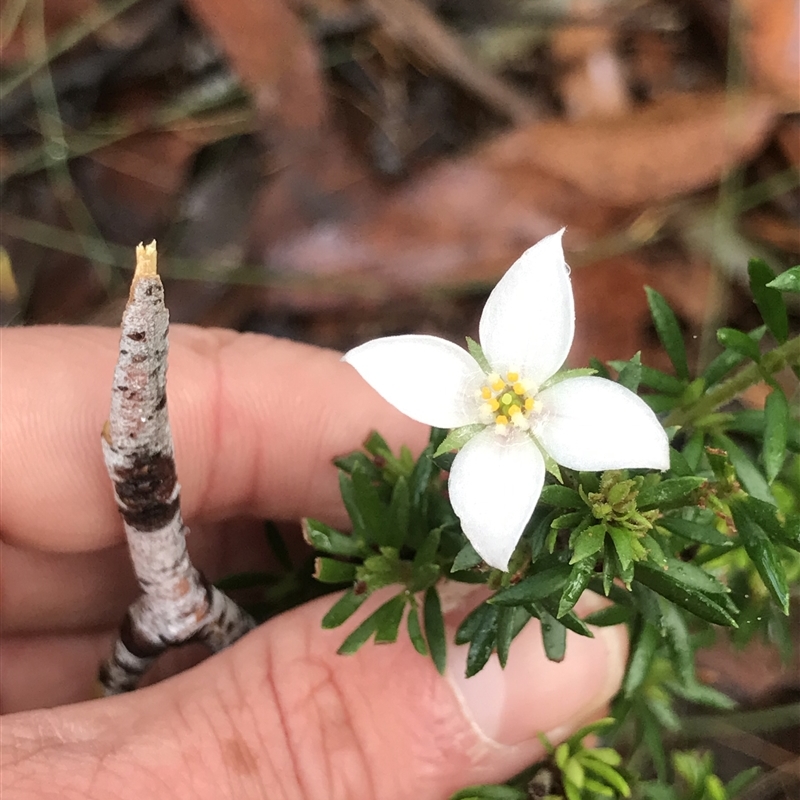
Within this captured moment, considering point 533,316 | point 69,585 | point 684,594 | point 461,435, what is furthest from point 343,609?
point 69,585

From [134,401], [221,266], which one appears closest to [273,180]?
[221,266]

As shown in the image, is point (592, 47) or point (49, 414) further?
point (592, 47)

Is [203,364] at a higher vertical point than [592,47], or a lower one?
lower

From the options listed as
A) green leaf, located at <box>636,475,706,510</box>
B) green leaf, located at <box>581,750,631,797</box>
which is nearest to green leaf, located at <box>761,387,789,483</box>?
green leaf, located at <box>636,475,706,510</box>

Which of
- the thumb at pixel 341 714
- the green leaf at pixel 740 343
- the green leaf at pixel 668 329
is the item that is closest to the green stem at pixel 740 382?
the green leaf at pixel 740 343

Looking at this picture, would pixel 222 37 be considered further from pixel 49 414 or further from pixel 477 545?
pixel 477 545

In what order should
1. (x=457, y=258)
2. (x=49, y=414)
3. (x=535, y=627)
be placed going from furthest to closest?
(x=457, y=258) → (x=49, y=414) → (x=535, y=627)

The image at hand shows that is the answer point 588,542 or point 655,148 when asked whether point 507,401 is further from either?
point 655,148
